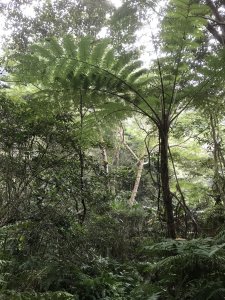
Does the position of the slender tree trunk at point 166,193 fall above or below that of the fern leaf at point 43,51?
below

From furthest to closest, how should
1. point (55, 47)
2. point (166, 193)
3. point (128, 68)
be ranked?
point (128, 68) → point (55, 47) → point (166, 193)

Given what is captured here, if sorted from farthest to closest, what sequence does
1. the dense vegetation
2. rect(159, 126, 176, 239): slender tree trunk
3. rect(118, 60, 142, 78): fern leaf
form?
1. rect(118, 60, 142, 78): fern leaf
2. the dense vegetation
3. rect(159, 126, 176, 239): slender tree trunk

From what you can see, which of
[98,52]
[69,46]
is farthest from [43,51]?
[98,52]

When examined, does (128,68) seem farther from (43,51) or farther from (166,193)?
(166,193)

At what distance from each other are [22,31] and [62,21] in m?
0.98

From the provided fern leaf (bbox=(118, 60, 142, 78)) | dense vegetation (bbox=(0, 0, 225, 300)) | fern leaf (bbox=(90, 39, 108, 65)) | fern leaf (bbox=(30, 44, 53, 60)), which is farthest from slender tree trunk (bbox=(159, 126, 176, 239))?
fern leaf (bbox=(30, 44, 53, 60))

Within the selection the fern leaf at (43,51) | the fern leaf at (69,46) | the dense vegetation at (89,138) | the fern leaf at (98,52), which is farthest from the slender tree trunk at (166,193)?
the fern leaf at (43,51)

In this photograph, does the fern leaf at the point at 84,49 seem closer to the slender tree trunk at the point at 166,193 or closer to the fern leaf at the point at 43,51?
the fern leaf at the point at 43,51

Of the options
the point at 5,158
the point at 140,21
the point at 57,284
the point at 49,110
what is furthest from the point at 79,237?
the point at 140,21

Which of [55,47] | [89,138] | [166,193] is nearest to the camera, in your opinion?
[166,193]

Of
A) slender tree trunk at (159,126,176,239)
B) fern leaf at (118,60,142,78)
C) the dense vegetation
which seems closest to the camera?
slender tree trunk at (159,126,176,239)

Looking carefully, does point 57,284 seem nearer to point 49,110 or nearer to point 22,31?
point 49,110

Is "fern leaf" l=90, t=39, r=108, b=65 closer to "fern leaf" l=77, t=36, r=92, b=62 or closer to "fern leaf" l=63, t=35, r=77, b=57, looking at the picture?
"fern leaf" l=77, t=36, r=92, b=62

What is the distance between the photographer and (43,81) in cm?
298
